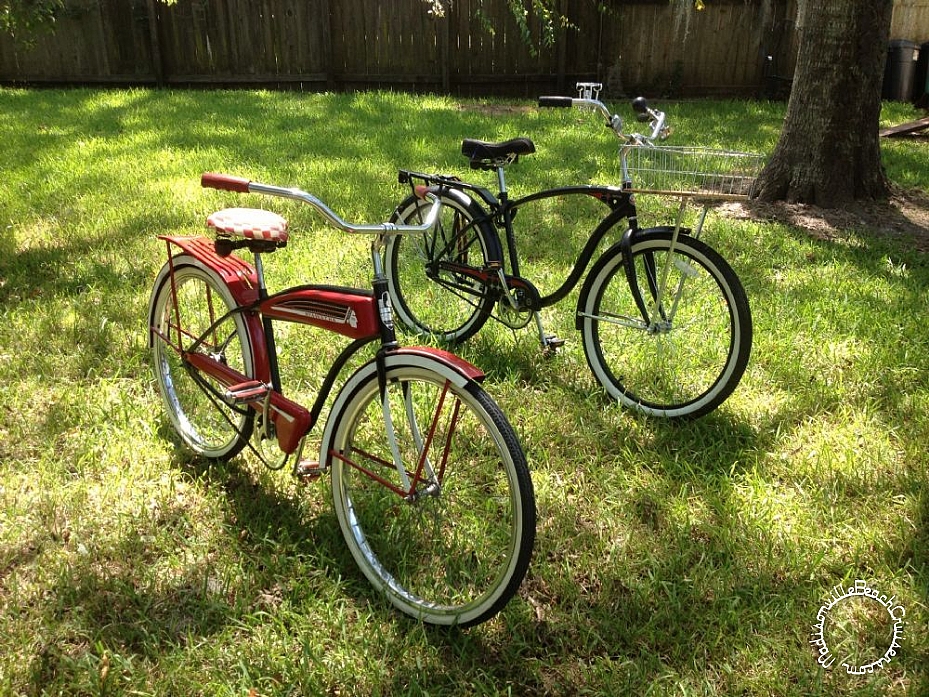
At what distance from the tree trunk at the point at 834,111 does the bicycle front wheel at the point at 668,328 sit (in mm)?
2922

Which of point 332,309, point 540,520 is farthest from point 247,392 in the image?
point 540,520

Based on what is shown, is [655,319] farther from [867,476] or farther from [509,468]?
[509,468]

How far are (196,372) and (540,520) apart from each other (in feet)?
4.80

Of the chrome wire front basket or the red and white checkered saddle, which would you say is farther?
the chrome wire front basket

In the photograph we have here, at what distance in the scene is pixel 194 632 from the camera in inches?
89.0

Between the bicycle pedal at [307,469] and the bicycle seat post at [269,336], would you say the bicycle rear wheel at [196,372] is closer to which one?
the bicycle seat post at [269,336]

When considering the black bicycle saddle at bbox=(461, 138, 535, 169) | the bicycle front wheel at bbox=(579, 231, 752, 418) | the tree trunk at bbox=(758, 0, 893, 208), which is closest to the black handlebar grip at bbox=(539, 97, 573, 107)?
the black bicycle saddle at bbox=(461, 138, 535, 169)

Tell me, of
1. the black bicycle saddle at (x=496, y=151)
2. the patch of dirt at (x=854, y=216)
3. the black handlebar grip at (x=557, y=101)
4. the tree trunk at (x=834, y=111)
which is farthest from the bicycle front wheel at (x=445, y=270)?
the tree trunk at (x=834, y=111)

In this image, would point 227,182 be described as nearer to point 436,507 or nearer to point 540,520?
point 436,507

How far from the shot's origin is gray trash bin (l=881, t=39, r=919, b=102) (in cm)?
1145

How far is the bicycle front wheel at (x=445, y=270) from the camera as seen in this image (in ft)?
Answer: 12.0

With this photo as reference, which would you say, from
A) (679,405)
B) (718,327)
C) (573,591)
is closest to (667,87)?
(718,327)

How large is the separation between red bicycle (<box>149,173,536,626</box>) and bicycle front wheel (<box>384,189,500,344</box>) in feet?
2.64

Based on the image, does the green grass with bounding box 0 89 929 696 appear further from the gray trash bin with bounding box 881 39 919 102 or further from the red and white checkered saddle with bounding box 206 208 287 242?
the gray trash bin with bounding box 881 39 919 102
